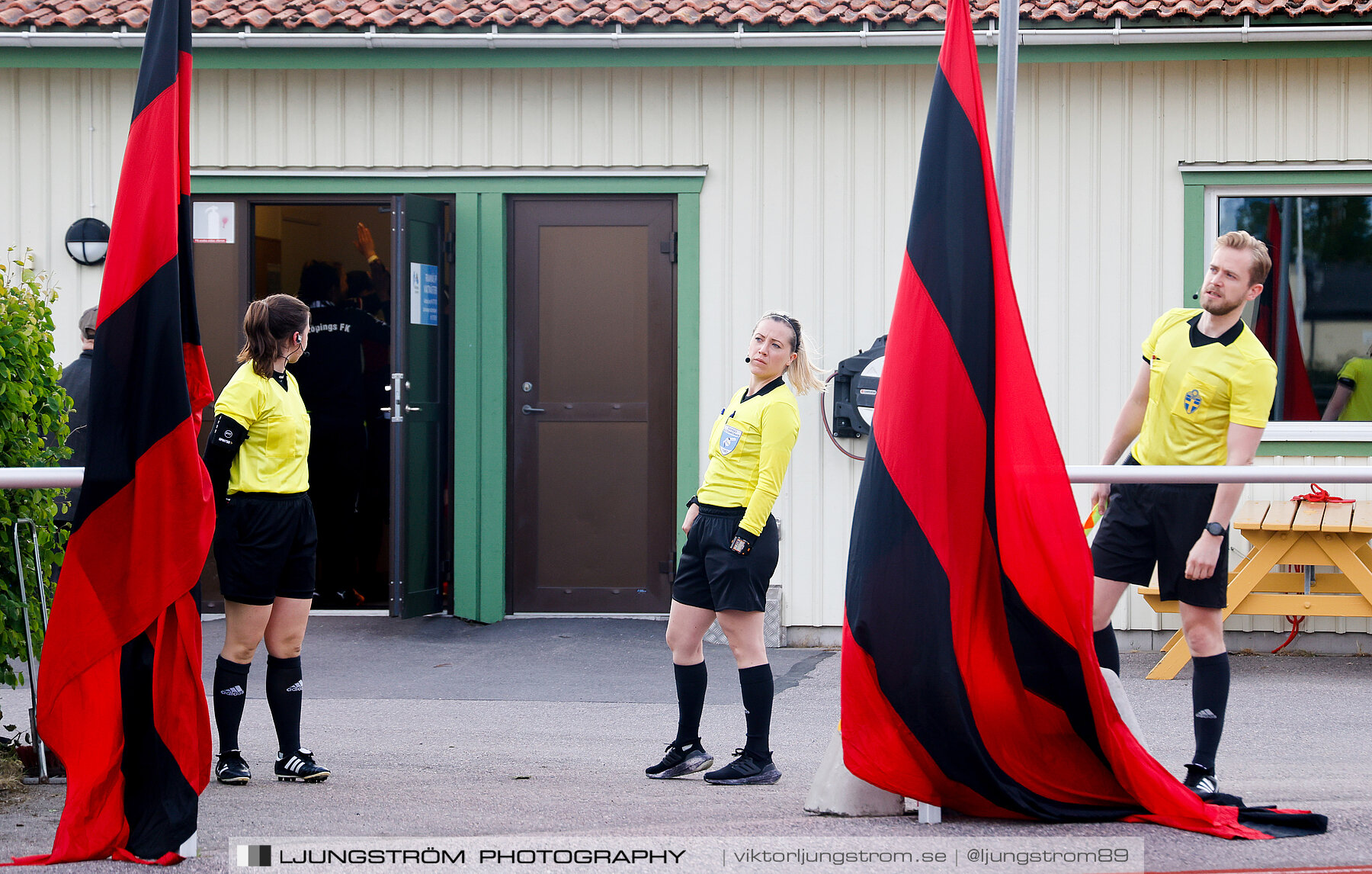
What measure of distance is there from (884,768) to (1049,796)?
1.46ft

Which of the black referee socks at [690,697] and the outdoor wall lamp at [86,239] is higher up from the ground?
the outdoor wall lamp at [86,239]

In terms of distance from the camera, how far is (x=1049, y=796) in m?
3.28

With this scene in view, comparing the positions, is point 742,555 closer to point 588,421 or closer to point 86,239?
point 588,421

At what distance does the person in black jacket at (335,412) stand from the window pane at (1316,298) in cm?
542

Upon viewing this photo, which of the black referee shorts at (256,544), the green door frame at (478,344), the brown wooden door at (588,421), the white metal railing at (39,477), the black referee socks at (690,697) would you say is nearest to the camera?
the white metal railing at (39,477)

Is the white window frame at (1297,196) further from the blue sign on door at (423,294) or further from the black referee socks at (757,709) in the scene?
the blue sign on door at (423,294)

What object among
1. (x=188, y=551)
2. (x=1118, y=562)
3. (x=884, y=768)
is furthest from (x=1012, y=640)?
(x=188, y=551)

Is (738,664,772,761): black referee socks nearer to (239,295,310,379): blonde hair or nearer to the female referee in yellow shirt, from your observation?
the female referee in yellow shirt

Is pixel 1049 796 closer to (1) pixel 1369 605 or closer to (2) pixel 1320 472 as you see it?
(2) pixel 1320 472

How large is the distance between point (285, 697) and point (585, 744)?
134 centimetres

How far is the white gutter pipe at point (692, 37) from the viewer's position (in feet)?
23.0

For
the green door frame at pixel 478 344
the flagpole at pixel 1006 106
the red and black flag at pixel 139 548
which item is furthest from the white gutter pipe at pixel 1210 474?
the green door frame at pixel 478 344

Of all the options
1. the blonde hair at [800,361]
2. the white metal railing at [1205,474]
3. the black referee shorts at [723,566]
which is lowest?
the black referee shorts at [723,566]
